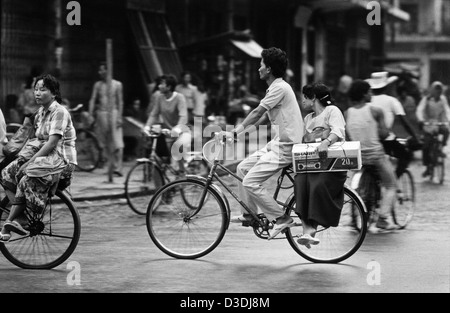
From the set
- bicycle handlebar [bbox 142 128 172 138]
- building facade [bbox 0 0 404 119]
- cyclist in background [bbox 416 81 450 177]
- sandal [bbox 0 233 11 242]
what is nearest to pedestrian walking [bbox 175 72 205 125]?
building facade [bbox 0 0 404 119]

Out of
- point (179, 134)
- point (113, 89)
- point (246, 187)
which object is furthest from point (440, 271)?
point (113, 89)

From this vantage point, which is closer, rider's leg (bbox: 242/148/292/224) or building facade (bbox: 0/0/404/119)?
rider's leg (bbox: 242/148/292/224)

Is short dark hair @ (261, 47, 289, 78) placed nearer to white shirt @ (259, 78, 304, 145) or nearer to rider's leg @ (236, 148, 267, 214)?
white shirt @ (259, 78, 304, 145)

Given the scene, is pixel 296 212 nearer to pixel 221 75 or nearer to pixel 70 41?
pixel 70 41

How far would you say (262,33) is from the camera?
2845cm

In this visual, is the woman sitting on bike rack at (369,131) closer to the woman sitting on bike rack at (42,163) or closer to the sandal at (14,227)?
the woman sitting on bike rack at (42,163)

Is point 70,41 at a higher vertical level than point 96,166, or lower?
higher

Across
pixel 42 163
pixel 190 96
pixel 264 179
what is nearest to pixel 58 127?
pixel 42 163

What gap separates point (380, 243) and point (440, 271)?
158 cm

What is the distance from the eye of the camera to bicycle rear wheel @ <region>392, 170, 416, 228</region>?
10172 millimetres

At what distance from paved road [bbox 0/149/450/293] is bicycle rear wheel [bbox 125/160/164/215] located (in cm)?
175

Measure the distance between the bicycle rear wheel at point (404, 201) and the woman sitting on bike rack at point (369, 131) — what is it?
0.52 m

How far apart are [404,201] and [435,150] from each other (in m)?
5.39

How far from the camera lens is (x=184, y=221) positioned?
312 inches
